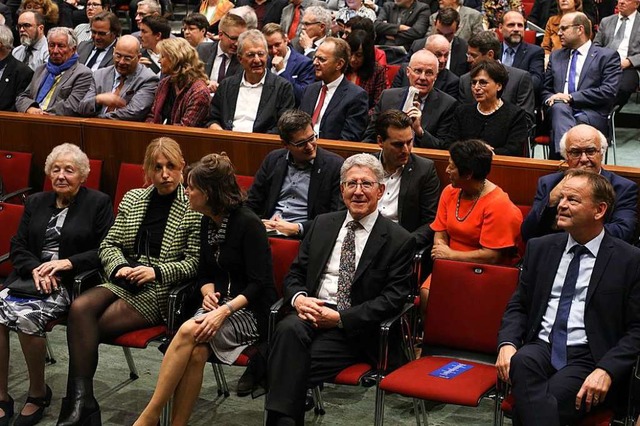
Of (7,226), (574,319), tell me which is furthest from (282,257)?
(7,226)

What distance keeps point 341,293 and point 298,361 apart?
0.37 metres

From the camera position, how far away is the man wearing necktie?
11.9ft

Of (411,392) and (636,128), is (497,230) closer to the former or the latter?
(411,392)

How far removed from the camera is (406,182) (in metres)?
4.93

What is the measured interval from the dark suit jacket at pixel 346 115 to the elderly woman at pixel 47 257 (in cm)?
151

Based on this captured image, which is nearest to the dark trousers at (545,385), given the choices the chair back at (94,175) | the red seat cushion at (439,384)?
the red seat cushion at (439,384)

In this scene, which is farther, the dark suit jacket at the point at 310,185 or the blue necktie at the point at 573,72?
the blue necktie at the point at 573,72

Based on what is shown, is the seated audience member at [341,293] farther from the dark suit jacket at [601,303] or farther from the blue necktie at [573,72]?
the blue necktie at [573,72]

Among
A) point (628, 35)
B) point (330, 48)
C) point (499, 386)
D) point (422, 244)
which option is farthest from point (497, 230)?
point (628, 35)

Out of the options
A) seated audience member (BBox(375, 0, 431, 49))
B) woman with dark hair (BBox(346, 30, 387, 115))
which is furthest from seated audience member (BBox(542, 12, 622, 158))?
seated audience member (BBox(375, 0, 431, 49))

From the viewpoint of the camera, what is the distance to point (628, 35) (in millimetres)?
7641

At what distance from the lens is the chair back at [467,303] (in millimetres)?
4207

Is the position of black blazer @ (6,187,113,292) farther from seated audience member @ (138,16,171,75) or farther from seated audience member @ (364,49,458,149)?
seated audience member @ (138,16,171,75)

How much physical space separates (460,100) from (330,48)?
0.89 metres
